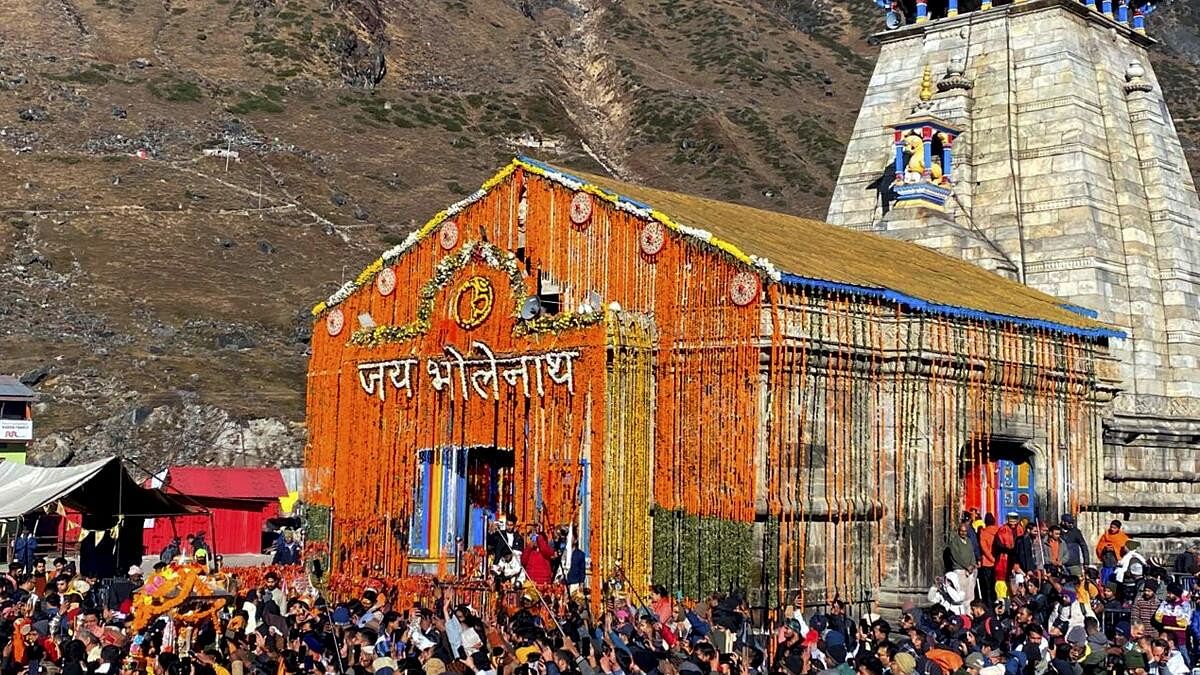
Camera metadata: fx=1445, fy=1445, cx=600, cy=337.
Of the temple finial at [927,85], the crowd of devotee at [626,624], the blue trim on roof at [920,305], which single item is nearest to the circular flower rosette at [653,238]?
the blue trim on roof at [920,305]

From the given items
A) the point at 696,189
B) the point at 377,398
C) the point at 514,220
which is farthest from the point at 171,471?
the point at 696,189

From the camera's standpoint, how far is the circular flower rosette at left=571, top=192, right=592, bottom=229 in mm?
25156

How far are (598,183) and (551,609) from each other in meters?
7.93

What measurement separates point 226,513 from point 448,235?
19955 millimetres

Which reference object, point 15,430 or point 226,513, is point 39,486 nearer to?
point 226,513

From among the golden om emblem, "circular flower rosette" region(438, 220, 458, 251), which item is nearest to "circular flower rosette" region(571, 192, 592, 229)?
the golden om emblem

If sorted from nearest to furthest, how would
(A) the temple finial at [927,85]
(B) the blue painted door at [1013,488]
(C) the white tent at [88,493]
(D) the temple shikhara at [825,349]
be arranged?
(D) the temple shikhara at [825,349], (C) the white tent at [88,493], (B) the blue painted door at [1013,488], (A) the temple finial at [927,85]

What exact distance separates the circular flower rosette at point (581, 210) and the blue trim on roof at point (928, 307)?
178 inches

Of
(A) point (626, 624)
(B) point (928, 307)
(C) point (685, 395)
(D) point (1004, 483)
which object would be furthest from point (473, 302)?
(D) point (1004, 483)

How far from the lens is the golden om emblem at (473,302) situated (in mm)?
26375

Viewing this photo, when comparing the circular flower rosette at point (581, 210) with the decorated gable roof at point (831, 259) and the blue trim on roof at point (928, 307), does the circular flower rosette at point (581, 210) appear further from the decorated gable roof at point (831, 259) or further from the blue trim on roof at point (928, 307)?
the blue trim on roof at point (928, 307)

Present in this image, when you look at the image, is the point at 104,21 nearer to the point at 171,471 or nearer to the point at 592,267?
the point at 171,471

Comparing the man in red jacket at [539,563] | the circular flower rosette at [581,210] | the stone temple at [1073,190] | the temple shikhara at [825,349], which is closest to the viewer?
the temple shikhara at [825,349]

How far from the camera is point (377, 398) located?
28.0m
